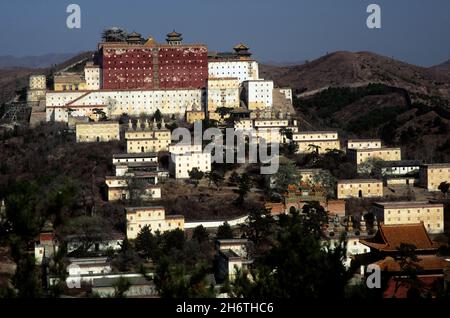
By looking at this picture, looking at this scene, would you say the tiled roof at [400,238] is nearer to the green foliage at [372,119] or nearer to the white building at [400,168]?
the white building at [400,168]

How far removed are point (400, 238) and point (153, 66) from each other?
3362cm

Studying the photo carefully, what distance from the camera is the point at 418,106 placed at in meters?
67.0

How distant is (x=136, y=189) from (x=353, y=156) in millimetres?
12897

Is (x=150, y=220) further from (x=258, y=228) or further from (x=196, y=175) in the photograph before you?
(x=196, y=175)

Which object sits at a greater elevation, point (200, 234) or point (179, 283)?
point (179, 283)

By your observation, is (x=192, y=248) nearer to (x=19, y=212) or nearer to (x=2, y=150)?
(x=19, y=212)

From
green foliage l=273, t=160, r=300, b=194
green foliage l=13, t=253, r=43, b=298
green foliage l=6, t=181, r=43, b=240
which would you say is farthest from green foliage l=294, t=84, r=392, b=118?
green foliage l=13, t=253, r=43, b=298

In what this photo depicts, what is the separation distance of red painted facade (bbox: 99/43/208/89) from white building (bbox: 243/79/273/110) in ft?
10.5

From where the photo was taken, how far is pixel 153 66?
59562 millimetres

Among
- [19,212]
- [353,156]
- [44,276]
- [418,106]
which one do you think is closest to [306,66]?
[418,106]

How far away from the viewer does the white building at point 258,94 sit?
190ft

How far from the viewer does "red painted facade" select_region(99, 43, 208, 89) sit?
58.9 meters

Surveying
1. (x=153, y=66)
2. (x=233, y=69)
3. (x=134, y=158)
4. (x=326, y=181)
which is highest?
(x=153, y=66)

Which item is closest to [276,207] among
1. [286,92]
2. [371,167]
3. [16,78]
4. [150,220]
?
[150,220]
